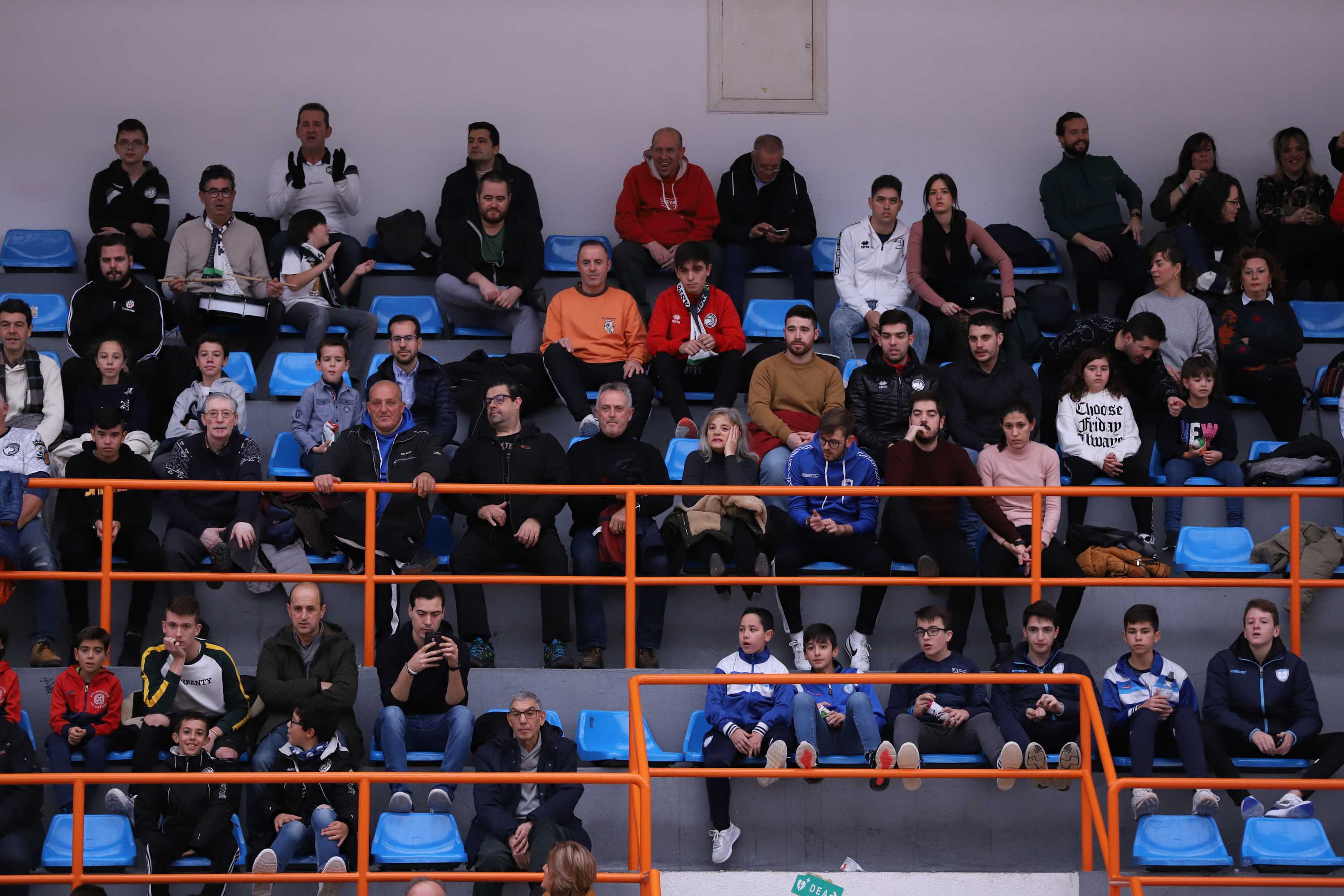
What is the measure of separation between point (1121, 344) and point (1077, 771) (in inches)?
122

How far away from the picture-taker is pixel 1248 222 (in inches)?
407

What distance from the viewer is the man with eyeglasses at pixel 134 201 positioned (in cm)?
1025

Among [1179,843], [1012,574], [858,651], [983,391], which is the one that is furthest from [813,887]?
[983,391]

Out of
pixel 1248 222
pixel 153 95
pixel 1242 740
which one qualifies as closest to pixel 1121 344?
pixel 1248 222

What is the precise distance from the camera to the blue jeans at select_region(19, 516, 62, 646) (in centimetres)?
769

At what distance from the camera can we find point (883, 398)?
28.5 feet

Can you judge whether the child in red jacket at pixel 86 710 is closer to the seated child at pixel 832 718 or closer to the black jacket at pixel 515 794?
the black jacket at pixel 515 794

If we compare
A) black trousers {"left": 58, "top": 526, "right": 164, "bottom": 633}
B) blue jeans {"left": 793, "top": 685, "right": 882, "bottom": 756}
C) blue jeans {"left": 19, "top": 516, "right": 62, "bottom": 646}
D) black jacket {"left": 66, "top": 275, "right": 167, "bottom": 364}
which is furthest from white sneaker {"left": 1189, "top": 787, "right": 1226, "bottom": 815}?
black jacket {"left": 66, "top": 275, "right": 167, "bottom": 364}

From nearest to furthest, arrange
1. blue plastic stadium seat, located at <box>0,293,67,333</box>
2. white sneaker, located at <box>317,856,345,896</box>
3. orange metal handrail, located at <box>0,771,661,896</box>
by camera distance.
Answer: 1. orange metal handrail, located at <box>0,771,661,896</box>
2. white sneaker, located at <box>317,856,345,896</box>
3. blue plastic stadium seat, located at <box>0,293,67,333</box>

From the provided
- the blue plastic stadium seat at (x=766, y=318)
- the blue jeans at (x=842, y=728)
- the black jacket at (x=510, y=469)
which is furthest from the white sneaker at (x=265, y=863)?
the blue plastic stadium seat at (x=766, y=318)

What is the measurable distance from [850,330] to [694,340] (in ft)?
3.72

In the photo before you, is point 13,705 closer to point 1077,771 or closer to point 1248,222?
point 1077,771

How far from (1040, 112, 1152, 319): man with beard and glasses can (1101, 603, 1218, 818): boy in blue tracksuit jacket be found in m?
3.29

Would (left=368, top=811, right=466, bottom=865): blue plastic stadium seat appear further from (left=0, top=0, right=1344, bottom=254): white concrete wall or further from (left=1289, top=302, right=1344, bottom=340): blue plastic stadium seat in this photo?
(left=1289, top=302, right=1344, bottom=340): blue plastic stadium seat
